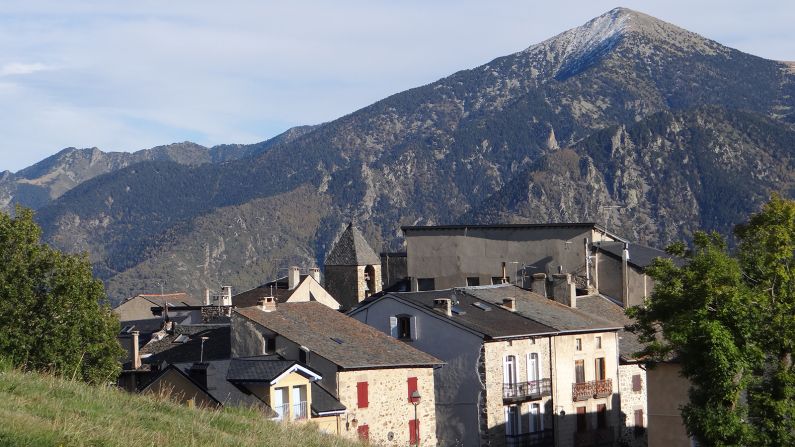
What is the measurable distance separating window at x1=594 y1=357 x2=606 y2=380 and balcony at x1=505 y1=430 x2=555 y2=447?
437 cm

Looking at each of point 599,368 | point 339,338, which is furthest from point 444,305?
point 599,368

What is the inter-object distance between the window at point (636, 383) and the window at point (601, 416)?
9.66ft

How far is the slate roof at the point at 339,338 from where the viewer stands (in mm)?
45969

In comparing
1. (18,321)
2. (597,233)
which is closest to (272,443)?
(18,321)

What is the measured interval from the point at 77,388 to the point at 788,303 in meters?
20.3

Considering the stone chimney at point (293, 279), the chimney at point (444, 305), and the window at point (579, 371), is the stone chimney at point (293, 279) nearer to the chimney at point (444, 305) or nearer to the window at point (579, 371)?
the window at point (579, 371)

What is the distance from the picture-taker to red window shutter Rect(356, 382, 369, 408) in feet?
149

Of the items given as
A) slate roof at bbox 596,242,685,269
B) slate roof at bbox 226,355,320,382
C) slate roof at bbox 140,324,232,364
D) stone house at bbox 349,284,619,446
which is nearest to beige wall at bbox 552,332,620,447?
stone house at bbox 349,284,619,446

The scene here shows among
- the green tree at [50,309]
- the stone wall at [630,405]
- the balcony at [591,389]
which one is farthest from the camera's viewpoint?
the stone wall at [630,405]

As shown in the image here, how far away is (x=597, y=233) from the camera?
7419 centimetres

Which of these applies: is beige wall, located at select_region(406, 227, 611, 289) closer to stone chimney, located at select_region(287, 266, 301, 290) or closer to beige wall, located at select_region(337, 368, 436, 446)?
stone chimney, located at select_region(287, 266, 301, 290)

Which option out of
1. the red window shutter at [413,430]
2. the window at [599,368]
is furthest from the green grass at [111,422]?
the window at [599,368]

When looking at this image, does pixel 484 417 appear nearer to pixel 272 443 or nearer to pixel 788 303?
pixel 788 303

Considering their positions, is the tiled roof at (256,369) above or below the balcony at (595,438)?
above
